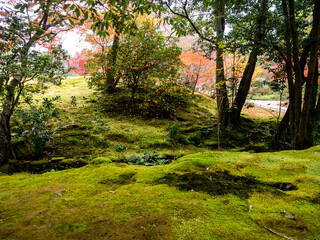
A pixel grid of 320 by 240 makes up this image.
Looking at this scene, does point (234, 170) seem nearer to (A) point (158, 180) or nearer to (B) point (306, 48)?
(A) point (158, 180)

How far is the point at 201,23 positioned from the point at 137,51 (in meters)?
3.13

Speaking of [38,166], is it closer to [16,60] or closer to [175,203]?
[16,60]

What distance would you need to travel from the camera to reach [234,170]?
2.53 metres

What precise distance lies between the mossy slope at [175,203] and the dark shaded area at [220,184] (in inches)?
0.5

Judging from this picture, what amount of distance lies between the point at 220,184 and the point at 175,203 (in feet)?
2.43

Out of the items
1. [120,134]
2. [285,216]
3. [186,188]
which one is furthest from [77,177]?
[120,134]

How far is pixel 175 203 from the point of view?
1774mm

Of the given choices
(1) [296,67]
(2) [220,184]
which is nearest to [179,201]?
(2) [220,184]

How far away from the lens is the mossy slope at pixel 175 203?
54.5 inches

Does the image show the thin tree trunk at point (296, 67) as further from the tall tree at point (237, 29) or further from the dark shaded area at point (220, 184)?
the dark shaded area at point (220, 184)

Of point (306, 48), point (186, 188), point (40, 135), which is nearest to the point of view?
point (186, 188)

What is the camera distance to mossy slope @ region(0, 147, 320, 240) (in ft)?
4.54

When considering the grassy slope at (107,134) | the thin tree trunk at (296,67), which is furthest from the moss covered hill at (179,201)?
the grassy slope at (107,134)

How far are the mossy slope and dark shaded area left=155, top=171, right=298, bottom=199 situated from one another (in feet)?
0.04
